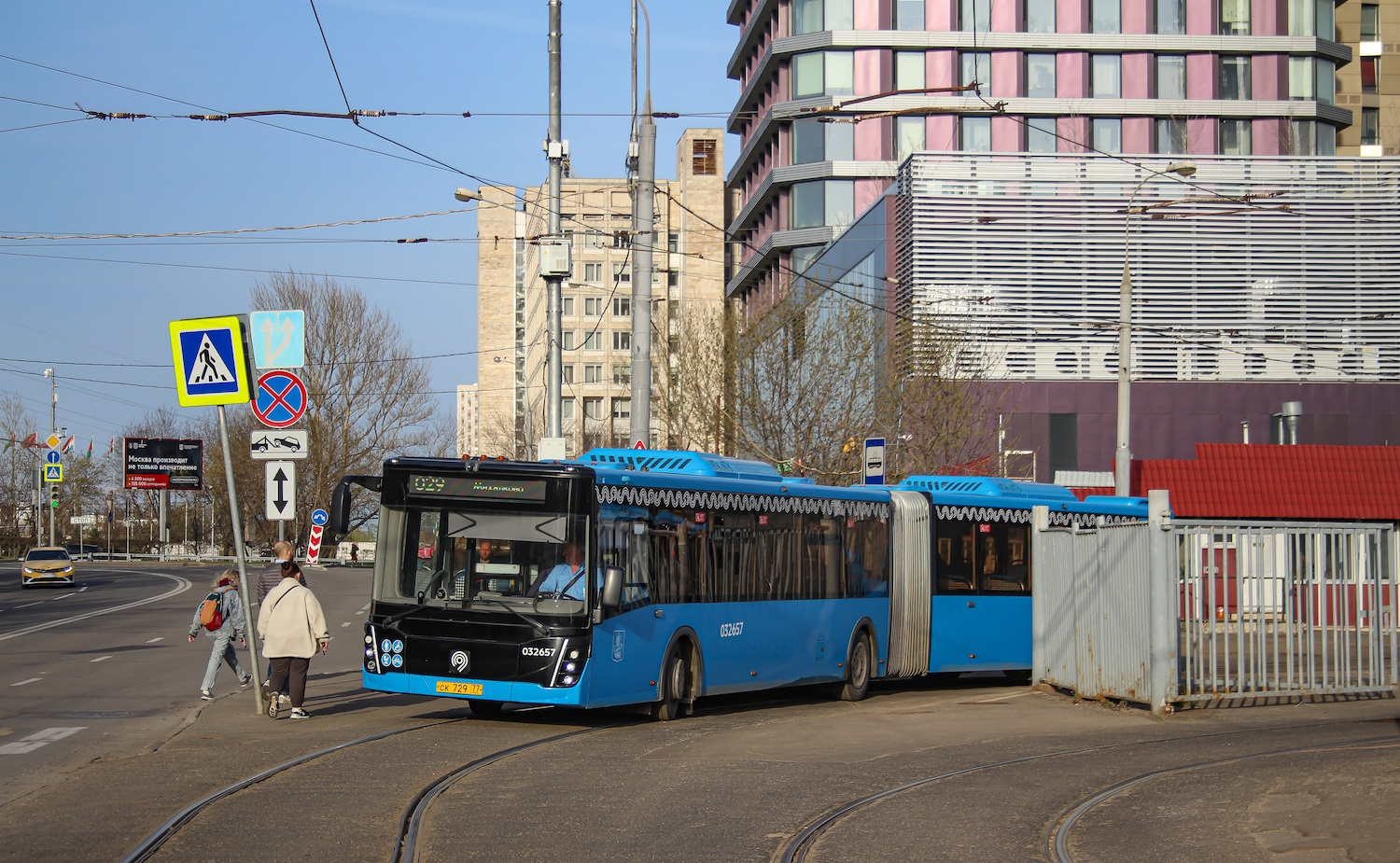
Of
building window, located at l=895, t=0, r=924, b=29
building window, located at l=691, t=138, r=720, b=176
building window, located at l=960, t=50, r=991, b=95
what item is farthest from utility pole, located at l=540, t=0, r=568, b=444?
building window, located at l=691, t=138, r=720, b=176

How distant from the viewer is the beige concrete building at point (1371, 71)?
81.2 metres

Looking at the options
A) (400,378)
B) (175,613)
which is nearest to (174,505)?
(400,378)

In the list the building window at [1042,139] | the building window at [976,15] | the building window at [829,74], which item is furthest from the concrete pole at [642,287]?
the building window at [1042,139]

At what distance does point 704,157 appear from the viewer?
122812mm

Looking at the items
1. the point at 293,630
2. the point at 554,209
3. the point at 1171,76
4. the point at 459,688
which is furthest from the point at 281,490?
the point at 1171,76

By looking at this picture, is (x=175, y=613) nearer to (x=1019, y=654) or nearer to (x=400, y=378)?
(x=1019, y=654)

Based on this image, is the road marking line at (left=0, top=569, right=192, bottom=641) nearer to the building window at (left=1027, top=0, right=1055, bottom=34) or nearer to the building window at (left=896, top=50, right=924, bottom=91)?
the building window at (left=896, top=50, right=924, bottom=91)

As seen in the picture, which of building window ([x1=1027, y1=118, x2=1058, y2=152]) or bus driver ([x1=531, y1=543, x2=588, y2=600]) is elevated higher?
building window ([x1=1027, y1=118, x2=1058, y2=152])

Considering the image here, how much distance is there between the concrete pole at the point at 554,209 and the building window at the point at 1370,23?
7178 cm

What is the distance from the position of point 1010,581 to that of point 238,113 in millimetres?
12337

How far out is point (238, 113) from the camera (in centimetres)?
2020

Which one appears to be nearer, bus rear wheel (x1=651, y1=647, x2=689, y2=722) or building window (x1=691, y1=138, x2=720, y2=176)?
bus rear wheel (x1=651, y1=647, x2=689, y2=722)

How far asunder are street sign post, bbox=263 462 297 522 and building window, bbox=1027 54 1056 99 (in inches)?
2159

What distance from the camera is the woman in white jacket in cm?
1423
